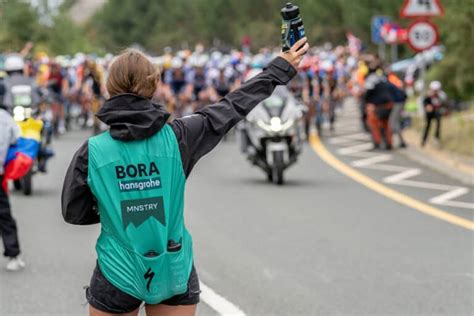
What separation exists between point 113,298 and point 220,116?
86 cm

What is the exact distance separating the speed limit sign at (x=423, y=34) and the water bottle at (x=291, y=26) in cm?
1666

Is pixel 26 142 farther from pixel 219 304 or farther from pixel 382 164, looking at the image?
pixel 382 164

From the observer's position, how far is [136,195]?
→ 15.7 feet

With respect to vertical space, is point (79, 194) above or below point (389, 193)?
above

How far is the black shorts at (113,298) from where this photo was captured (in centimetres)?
482

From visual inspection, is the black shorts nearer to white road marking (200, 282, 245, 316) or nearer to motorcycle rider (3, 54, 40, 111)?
white road marking (200, 282, 245, 316)

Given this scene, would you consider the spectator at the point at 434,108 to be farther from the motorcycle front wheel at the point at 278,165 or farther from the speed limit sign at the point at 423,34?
the motorcycle front wheel at the point at 278,165

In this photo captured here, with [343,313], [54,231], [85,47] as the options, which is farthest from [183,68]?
[85,47]

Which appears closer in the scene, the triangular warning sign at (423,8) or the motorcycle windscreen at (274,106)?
the motorcycle windscreen at (274,106)

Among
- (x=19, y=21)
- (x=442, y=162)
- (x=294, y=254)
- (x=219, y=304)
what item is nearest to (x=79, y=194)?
(x=219, y=304)

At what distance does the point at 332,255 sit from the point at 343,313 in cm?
242

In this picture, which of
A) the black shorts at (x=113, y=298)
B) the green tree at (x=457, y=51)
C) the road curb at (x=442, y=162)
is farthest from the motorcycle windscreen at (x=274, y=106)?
the black shorts at (x=113, y=298)

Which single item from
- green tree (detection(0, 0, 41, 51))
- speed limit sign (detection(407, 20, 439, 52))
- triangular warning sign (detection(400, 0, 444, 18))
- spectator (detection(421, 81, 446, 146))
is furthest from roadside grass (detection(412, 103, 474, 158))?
green tree (detection(0, 0, 41, 51))

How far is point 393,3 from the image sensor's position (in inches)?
2147
